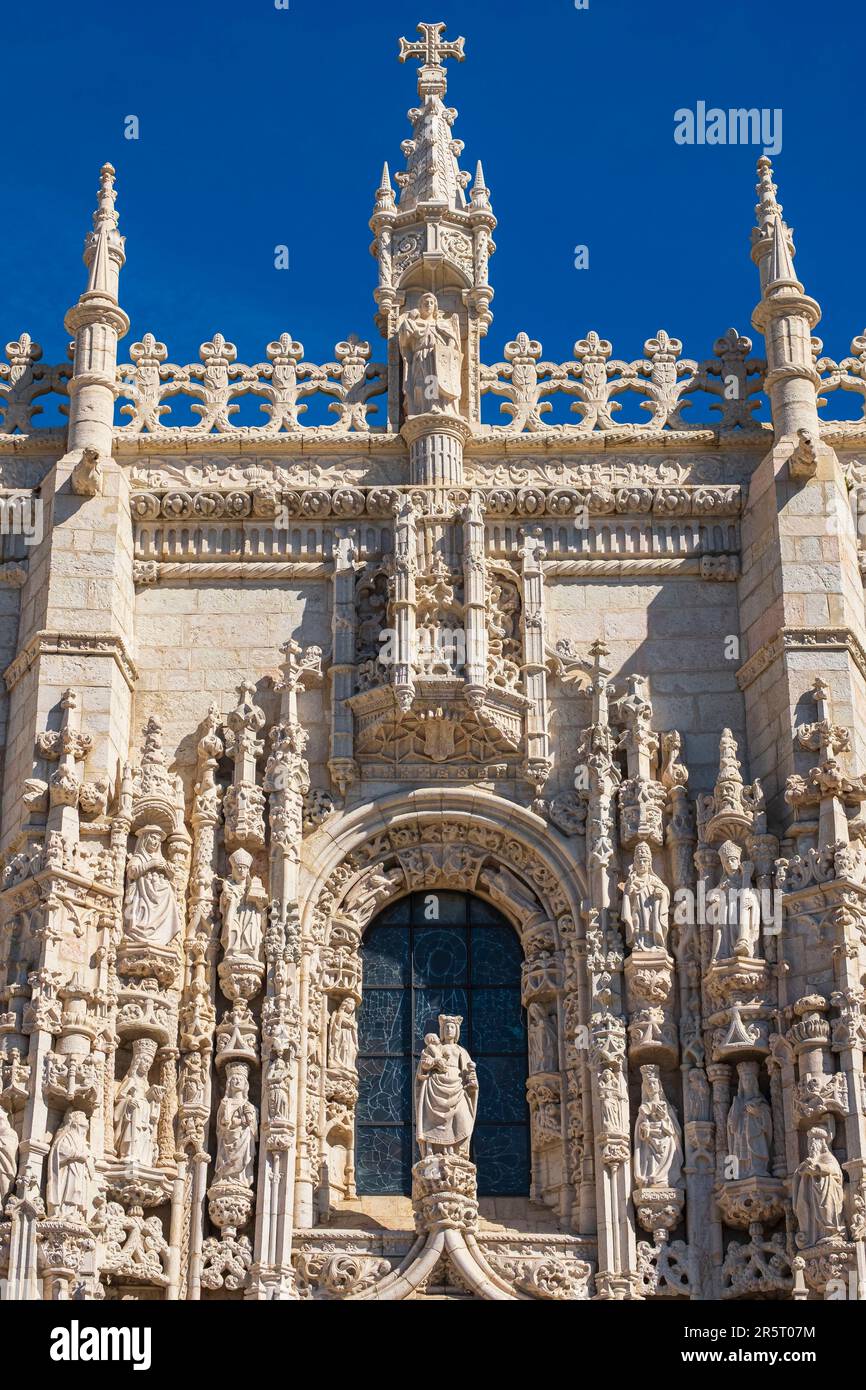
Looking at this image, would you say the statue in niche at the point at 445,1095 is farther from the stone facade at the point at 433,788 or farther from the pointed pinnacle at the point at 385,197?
the pointed pinnacle at the point at 385,197

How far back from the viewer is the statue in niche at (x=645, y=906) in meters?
21.0

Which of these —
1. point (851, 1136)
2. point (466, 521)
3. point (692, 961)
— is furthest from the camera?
point (466, 521)

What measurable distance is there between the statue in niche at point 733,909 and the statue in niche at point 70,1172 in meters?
4.69

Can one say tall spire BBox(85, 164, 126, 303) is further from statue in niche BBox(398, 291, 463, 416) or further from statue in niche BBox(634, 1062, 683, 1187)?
statue in niche BBox(634, 1062, 683, 1187)

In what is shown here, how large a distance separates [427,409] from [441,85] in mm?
3350

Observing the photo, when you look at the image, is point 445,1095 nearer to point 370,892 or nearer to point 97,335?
point 370,892

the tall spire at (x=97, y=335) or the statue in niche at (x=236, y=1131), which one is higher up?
the tall spire at (x=97, y=335)

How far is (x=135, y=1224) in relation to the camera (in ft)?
65.8

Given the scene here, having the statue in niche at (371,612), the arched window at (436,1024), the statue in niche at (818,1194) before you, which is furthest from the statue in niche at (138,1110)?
the statue in niche at (818,1194)

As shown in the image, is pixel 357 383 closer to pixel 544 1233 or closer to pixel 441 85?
pixel 441 85

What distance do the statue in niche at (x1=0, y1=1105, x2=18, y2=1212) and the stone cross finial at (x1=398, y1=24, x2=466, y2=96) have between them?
977 cm
